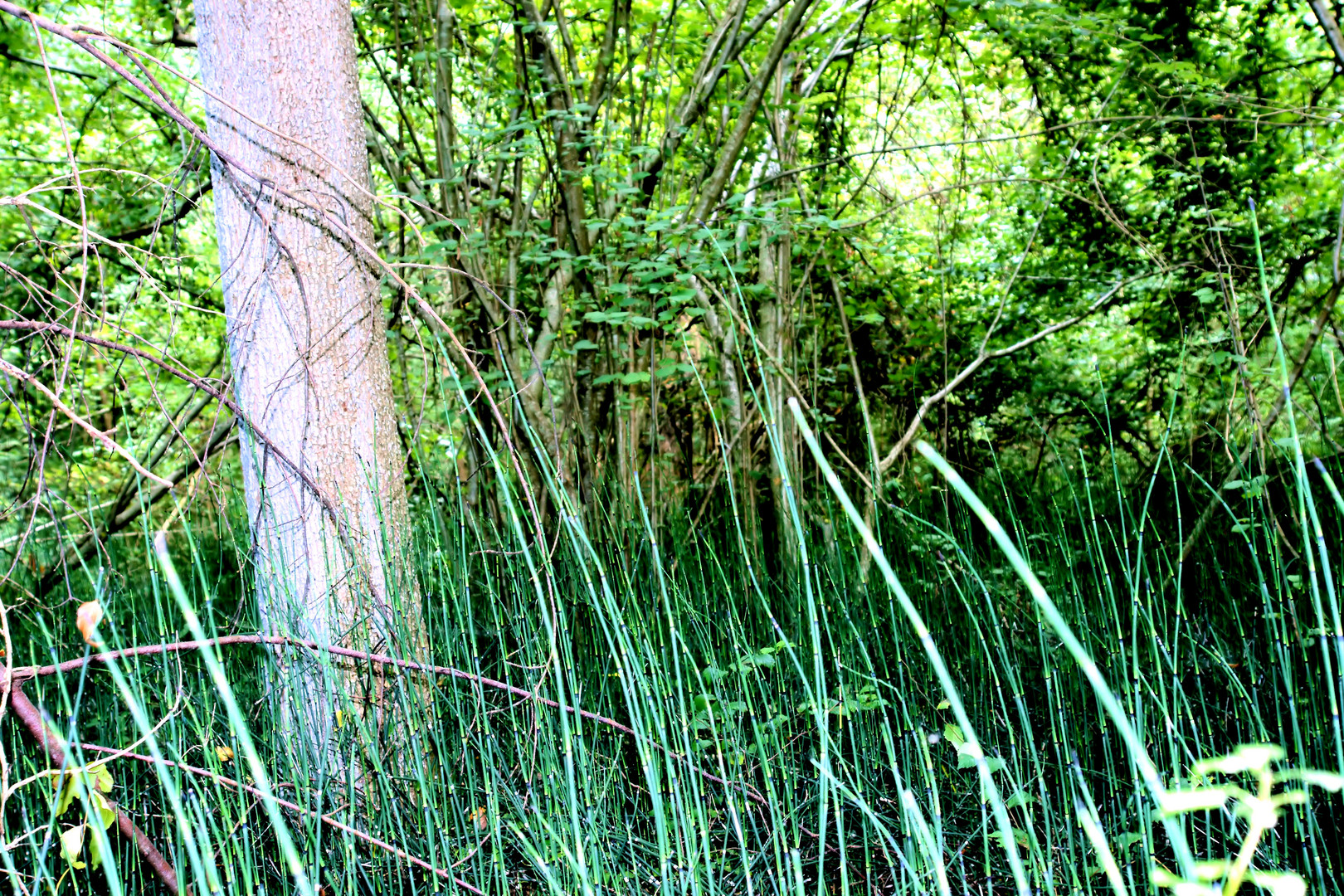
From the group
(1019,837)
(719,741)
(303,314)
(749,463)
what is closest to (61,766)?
(303,314)

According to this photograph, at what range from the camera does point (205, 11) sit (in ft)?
5.21

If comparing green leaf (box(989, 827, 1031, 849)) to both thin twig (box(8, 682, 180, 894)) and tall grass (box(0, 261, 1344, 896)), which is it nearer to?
tall grass (box(0, 261, 1344, 896))

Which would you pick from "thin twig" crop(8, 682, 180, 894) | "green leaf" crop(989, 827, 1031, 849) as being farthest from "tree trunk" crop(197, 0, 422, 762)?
"green leaf" crop(989, 827, 1031, 849)

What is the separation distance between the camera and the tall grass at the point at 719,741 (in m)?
1.16

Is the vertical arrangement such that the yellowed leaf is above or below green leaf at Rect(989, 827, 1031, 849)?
above

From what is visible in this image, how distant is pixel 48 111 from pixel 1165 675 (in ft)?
14.0

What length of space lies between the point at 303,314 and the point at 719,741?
0.97 metres

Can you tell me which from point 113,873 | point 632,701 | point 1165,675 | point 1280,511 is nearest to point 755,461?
point 1280,511

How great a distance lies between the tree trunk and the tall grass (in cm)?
9

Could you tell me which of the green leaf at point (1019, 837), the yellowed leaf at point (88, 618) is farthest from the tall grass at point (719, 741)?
the yellowed leaf at point (88, 618)

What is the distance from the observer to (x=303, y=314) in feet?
5.22

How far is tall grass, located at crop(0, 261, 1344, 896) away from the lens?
3.82 feet

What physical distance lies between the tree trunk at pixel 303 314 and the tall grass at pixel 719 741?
9 cm

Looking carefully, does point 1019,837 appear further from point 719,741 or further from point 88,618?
point 88,618
